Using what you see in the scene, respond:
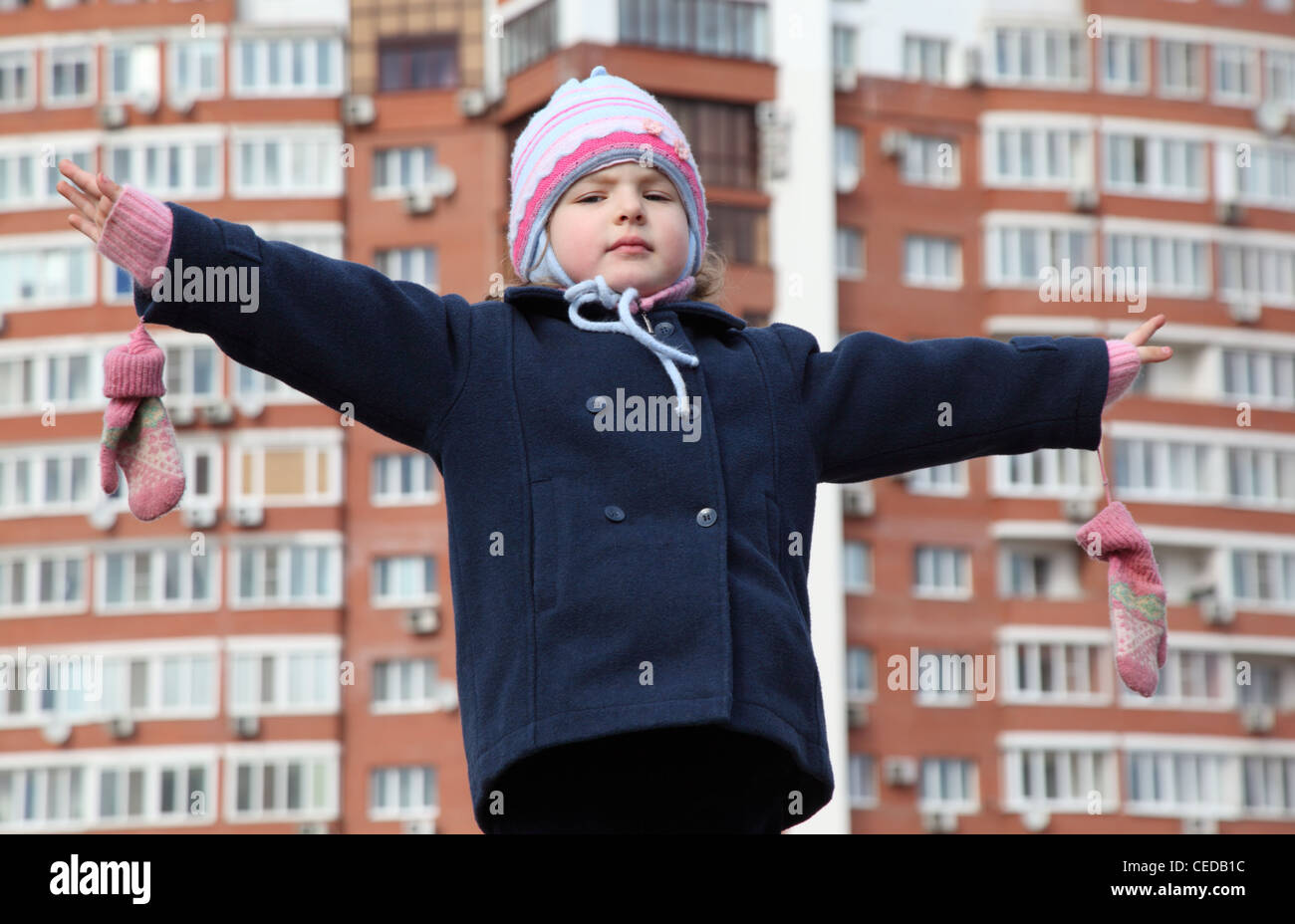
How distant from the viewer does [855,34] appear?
165 feet

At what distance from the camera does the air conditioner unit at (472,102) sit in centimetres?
4869

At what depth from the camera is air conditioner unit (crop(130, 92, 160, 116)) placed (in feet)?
165

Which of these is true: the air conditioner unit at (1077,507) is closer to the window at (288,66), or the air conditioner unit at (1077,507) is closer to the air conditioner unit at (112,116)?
the window at (288,66)

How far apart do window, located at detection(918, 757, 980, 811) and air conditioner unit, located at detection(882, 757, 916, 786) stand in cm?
57

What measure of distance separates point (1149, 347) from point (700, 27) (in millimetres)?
44617

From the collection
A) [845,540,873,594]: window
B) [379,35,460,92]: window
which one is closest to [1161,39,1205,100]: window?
[845,540,873,594]: window

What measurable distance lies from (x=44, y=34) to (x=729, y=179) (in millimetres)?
15905

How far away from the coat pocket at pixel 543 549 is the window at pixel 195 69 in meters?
46.5

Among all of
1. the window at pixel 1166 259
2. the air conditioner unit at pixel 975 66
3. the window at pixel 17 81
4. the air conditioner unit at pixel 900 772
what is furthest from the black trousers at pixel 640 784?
the window at pixel 17 81

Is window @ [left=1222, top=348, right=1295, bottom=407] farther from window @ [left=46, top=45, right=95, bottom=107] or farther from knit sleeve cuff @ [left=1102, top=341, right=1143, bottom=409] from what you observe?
knit sleeve cuff @ [left=1102, top=341, right=1143, bottom=409]

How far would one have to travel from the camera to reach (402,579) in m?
47.8

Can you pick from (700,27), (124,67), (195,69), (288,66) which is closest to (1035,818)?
(700,27)
